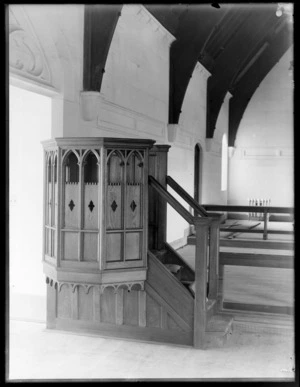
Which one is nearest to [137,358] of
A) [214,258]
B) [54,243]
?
[54,243]

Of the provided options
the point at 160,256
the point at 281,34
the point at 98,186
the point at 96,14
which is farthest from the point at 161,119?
the point at 281,34

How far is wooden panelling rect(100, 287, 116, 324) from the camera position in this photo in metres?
4.95

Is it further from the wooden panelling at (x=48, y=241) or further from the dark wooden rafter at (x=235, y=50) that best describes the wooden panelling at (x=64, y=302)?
the dark wooden rafter at (x=235, y=50)

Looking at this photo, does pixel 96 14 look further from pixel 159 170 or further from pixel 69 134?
pixel 159 170

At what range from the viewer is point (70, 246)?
4676 millimetres

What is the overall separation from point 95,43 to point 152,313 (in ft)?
11.0

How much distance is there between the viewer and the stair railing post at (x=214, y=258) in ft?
17.7

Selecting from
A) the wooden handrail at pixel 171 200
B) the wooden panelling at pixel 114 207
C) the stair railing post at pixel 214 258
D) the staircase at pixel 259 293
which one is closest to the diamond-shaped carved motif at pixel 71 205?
the wooden panelling at pixel 114 207

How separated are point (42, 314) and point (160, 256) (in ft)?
4.96

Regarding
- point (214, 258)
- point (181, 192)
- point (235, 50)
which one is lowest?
point (214, 258)

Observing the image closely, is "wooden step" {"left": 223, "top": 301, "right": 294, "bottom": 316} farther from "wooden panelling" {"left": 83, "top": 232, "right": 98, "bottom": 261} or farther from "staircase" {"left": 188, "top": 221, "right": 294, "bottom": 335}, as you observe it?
"wooden panelling" {"left": 83, "top": 232, "right": 98, "bottom": 261}

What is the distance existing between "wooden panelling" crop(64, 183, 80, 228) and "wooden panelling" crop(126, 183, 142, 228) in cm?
49

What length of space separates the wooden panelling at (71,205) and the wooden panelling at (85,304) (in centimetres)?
78

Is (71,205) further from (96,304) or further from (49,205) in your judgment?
(96,304)
